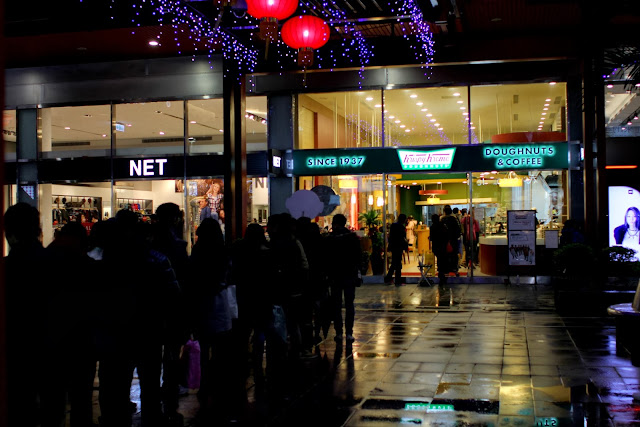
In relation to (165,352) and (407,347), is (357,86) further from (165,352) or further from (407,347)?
(165,352)

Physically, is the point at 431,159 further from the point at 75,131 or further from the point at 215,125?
the point at 75,131

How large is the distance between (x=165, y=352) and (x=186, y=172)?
1321 centimetres

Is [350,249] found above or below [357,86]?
below

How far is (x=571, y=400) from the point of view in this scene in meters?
6.49

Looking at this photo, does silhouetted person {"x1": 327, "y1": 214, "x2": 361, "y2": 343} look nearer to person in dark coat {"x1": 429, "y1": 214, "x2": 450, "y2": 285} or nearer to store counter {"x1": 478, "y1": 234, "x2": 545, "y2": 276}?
person in dark coat {"x1": 429, "y1": 214, "x2": 450, "y2": 285}

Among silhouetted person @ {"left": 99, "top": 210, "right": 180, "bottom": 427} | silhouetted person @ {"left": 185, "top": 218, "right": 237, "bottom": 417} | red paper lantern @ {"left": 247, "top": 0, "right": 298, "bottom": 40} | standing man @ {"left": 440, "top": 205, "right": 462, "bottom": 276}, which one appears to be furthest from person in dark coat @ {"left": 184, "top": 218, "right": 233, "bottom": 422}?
standing man @ {"left": 440, "top": 205, "right": 462, "bottom": 276}

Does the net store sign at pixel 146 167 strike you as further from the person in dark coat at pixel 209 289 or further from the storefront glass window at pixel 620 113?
the person in dark coat at pixel 209 289

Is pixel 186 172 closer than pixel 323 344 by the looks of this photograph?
No

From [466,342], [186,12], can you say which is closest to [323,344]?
[466,342]

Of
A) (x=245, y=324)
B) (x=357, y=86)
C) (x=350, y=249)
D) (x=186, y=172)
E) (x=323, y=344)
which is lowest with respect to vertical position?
(x=323, y=344)

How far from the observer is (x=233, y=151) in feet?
50.7

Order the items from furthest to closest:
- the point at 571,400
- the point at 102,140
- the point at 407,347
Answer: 1. the point at 102,140
2. the point at 407,347
3. the point at 571,400

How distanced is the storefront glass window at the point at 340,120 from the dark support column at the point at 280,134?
0.30 m

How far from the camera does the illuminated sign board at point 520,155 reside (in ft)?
58.7
